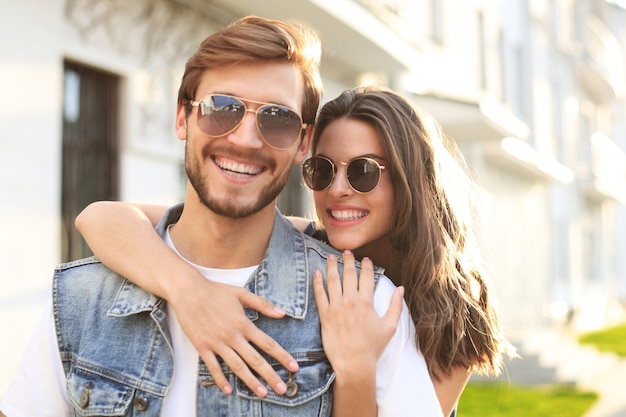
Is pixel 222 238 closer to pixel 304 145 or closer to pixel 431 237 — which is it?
pixel 304 145

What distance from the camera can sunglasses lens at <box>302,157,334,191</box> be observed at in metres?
2.76

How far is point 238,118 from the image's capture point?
7.12 ft

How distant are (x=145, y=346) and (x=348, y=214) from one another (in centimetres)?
96

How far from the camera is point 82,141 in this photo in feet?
20.0

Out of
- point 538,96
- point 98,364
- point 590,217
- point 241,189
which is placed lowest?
point 590,217

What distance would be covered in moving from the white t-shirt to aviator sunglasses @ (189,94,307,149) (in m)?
0.57

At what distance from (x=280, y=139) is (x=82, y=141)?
428 centimetres

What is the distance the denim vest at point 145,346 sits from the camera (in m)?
2.07

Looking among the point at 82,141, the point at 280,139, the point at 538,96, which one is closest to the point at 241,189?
the point at 280,139

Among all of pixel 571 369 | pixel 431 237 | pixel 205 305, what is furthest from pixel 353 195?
pixel 571 369

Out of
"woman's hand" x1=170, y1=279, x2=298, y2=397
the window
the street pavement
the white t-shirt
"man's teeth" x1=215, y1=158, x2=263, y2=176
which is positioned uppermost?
"man's teeth" x1=215, y1=158, x2=263, y2=176

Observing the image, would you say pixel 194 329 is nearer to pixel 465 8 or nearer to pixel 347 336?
pixel 347 336

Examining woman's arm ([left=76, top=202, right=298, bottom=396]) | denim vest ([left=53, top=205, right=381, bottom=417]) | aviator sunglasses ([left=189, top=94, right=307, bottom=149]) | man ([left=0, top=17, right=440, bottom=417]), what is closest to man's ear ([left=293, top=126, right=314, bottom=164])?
man ([left=0, top=17, right=440, bottom=417])

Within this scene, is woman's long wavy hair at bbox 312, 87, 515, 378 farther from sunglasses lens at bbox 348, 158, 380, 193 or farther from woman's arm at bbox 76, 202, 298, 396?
woman's arm at bbox 76, 202, 298, 396
